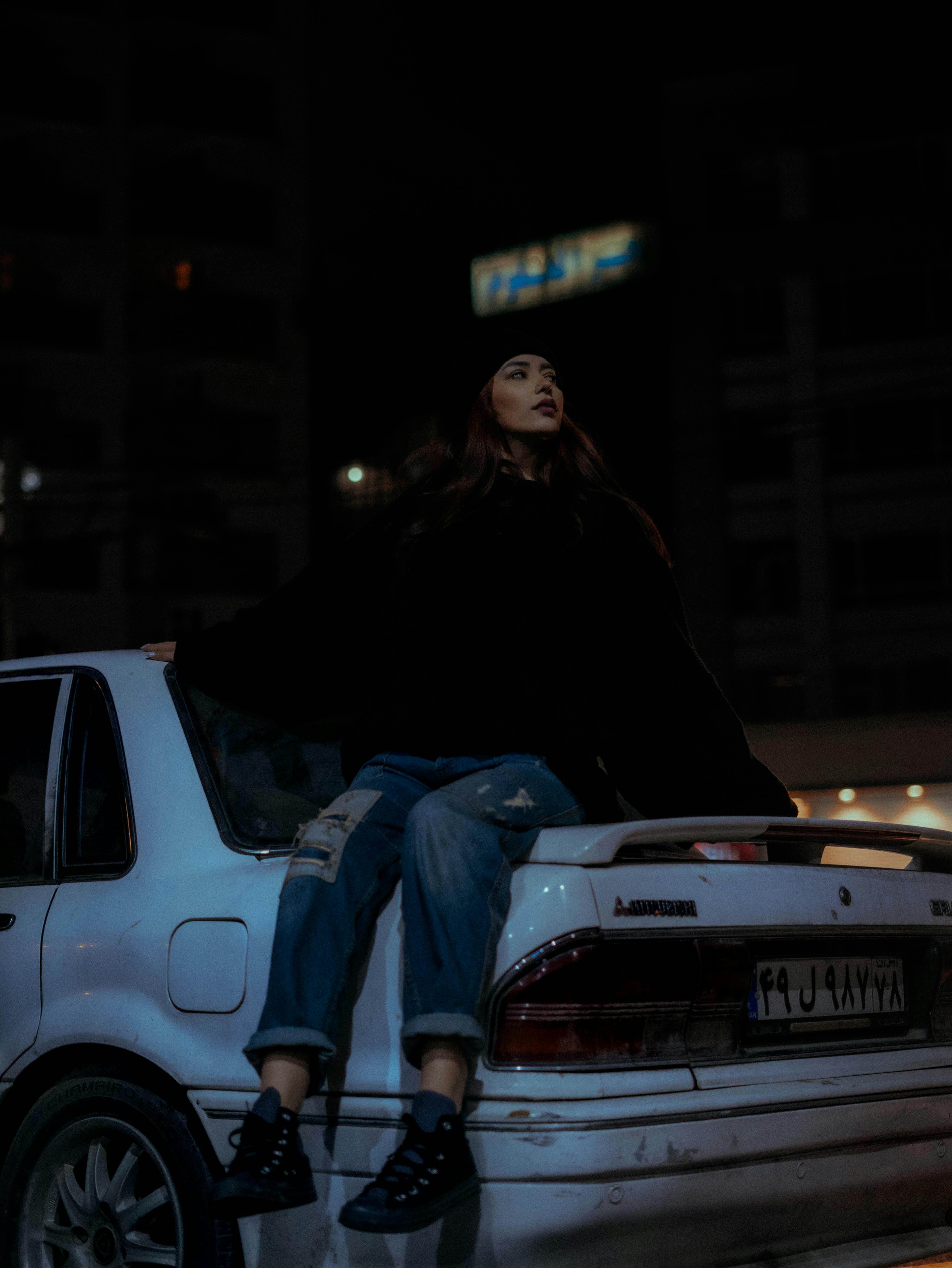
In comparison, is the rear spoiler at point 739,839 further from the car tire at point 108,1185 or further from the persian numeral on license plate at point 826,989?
the car tire at point 108,1185

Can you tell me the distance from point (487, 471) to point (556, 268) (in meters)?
38.0

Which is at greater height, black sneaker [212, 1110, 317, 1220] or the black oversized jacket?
the black oversized jacket

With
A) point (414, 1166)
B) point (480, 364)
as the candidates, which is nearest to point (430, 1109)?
point (414, 1166)

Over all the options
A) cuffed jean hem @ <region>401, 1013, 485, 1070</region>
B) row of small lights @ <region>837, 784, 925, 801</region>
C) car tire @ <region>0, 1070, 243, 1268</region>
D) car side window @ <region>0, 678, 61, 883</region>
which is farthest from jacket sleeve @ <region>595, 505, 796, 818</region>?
row of small lights @ <region>837, 784, 925, 801</region>

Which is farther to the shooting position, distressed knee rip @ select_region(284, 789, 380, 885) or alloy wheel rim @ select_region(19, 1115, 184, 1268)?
alloy wheel rim @ select_region(19, 1115, 184, 1268)

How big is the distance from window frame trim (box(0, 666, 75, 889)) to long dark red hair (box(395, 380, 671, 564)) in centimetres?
91

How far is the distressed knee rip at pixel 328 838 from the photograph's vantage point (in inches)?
Result: 97.8

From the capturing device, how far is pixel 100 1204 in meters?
2.71

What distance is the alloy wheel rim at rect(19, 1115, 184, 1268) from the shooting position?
2.62 meters

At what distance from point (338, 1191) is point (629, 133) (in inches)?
1579

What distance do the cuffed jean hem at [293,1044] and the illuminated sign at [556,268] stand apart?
37.1 m

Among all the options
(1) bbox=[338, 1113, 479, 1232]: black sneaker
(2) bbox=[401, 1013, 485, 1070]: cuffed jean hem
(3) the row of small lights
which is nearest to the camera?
(1) bbox=[338, 1113, 479, 1232]: black sneaker

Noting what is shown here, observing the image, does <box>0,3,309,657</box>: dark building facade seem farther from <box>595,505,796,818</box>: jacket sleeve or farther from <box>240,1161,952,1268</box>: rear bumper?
<box>240,1161,952,1268</box>: rear bumper

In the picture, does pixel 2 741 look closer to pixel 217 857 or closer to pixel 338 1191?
pixel 217 857
